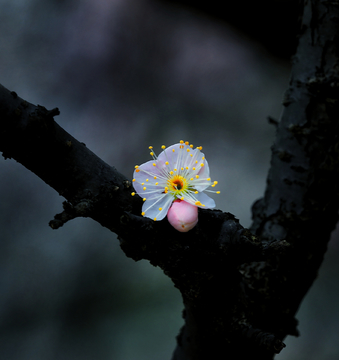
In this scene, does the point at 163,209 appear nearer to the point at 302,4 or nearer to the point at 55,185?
the point at 55,185

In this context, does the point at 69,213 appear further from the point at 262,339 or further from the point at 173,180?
the point at 262,339

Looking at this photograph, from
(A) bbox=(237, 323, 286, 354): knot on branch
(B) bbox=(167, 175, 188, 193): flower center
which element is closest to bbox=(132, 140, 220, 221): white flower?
(B) bbox=(167, 175, 188, 193): flower center

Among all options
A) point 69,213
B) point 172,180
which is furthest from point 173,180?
point 69,213

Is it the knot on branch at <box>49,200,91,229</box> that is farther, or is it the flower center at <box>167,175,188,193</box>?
the flower center at <box>167,175,188,193</box>

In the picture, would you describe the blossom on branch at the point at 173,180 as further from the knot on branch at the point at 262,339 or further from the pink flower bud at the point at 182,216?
the knot on branch at the point at 262,339

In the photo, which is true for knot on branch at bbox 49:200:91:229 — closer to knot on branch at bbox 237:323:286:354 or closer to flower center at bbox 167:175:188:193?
flower center at bbox 167:175:188:193

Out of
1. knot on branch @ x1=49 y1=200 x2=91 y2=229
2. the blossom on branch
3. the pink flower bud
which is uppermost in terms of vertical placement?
the blossom on branch

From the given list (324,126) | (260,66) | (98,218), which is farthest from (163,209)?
(260,66)

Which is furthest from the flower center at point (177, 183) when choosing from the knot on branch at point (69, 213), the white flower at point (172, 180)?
the knot on branch at point (69, 213)

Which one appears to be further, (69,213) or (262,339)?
(262,339)
